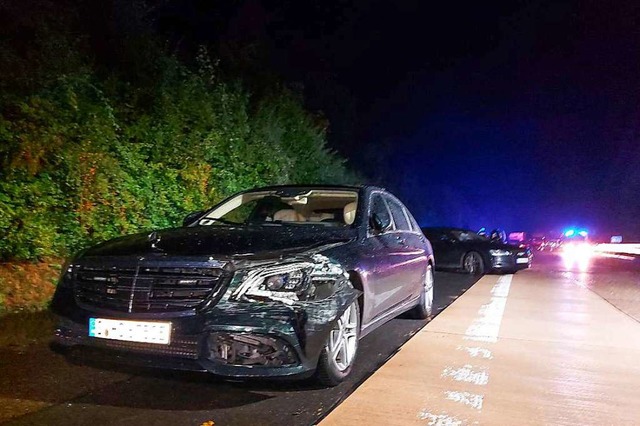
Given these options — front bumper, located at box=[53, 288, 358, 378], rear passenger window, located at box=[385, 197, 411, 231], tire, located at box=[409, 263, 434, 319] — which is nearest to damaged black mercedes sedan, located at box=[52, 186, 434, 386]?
front bumper, located at box=[53, 288, 358, 378]

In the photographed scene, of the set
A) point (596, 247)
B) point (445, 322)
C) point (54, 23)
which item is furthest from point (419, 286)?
point (596, 247)

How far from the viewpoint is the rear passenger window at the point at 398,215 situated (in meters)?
6.96

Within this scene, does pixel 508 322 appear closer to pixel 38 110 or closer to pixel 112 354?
pixel 112 354

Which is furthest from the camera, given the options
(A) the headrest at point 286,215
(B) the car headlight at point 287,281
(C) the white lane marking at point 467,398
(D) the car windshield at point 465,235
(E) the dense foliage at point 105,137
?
(D) the car windshield at point 465,235

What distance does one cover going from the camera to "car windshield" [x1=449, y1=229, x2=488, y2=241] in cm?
1548

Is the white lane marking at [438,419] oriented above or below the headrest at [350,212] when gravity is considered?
below

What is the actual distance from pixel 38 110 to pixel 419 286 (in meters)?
4.80

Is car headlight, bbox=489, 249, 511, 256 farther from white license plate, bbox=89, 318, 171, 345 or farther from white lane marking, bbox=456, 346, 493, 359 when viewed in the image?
white license plate, bbox=89, 318, 171, 345

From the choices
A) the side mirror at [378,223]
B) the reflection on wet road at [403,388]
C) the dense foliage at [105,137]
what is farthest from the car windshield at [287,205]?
the dense foliage at [105,137]

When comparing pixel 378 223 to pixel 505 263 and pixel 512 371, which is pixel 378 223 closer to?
pixel 512 371

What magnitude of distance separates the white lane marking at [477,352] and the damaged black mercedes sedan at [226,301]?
1.25 m

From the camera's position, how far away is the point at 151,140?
8.72m

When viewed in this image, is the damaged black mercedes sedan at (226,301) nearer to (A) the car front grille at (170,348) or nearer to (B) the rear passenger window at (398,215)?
(A) the car front grille at (170,348)

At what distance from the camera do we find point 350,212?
19.7ft
